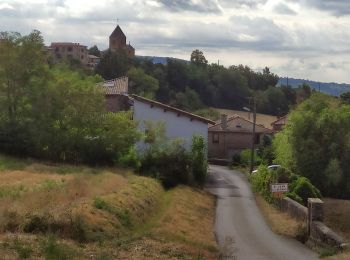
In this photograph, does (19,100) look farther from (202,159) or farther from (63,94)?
(202,159)

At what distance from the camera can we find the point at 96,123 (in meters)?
51.2

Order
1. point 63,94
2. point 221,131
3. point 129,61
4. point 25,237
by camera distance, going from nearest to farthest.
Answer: point 25,237 < point 63,94 < point 221,131 < point 129,61

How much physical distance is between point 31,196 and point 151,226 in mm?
5476

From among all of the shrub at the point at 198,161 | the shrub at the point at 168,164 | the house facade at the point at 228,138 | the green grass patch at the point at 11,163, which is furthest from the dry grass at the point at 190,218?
the house facade at the point at 228,138

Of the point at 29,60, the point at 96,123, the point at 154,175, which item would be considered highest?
the point at 29,60

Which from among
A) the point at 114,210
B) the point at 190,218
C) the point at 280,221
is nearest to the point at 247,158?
the point at 280,221

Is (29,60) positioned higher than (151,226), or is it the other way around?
(29,60)

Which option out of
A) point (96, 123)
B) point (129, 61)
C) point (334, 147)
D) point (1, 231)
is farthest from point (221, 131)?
point (1, 231)

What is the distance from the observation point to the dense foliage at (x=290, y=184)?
142 ft

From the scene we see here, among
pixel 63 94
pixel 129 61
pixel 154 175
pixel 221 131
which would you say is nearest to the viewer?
pixel 154 175

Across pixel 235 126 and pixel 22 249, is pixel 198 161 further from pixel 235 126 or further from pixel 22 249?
pixel 22 249

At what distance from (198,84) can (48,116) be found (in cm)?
9531

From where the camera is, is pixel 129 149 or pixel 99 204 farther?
pixel 129 149

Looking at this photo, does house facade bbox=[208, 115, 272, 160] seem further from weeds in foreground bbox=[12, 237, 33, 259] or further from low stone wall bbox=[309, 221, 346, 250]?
weeds in foreground bbox=[12, 237, 33, 259]
